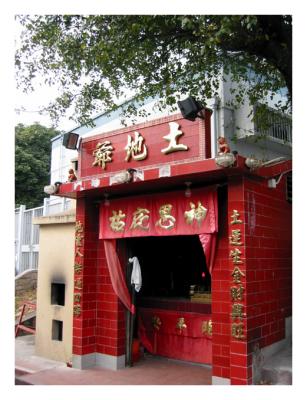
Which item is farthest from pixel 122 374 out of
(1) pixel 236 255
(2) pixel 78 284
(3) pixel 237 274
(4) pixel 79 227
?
(1) pixel 236 255

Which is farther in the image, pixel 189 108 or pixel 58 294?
pixel 58 294

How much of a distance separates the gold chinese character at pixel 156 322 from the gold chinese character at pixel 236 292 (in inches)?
103

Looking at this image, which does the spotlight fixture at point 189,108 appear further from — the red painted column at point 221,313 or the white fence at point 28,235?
the white fence at point 28,235

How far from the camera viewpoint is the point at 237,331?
5457mm

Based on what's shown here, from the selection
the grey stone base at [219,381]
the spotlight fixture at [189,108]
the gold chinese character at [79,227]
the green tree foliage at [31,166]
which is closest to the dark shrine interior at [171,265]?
the gold chinese character at [79,227]

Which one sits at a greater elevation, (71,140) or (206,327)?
(71,140)

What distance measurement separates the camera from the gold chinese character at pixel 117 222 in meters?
7.04

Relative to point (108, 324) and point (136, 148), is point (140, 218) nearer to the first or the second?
point (136, 148)

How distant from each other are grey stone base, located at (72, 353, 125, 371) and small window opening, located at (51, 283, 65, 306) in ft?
4.78

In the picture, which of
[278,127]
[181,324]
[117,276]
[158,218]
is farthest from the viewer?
[278,127]

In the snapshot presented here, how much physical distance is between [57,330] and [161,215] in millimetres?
3617

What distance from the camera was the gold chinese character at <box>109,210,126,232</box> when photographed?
7.04 metres

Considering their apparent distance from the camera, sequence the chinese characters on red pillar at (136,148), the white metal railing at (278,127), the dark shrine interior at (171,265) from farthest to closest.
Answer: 1. the white metal railing at (278,127)
2. the dark shrine interior at (171,265)
3. the chinese characters on red pillar at (136,148)

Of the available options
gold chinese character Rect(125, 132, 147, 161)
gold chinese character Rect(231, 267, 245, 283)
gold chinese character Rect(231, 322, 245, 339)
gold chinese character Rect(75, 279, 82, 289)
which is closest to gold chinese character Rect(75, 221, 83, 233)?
gold chinese character Rect(75, 279, 82, 289)
